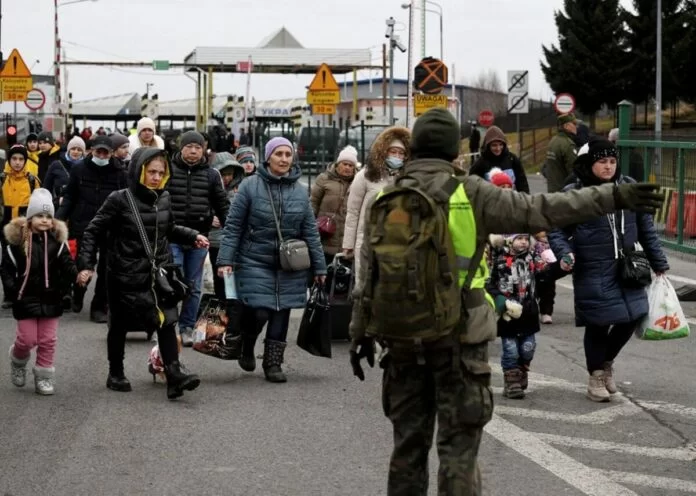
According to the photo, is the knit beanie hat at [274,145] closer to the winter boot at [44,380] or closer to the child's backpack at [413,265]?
the winter boot at [44,380]

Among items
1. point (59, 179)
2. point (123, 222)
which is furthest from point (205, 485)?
point (59, 179)

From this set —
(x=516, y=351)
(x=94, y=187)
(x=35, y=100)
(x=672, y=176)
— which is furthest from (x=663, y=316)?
(x=35, y=100)

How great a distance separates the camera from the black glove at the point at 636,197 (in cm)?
543

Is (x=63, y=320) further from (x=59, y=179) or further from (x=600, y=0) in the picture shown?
(x=600, y=0)

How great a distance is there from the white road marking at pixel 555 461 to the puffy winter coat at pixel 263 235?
Result: 7.09 feet

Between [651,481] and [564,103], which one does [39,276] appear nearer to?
[651,481]

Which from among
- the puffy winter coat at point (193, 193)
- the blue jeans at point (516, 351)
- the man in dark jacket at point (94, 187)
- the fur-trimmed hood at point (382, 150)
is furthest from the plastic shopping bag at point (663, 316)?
the man in dark jacket at point (94, 187)

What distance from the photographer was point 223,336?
34.0 ft

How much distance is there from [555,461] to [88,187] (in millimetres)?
7579

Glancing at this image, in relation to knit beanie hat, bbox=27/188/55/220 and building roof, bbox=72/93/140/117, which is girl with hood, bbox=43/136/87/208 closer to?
knit beanie hat, bbox=27/188/55/220

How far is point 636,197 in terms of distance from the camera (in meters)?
5.43

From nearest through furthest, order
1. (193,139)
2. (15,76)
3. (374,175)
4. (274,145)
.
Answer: (274,145), (374,175), (193,139), (15,76)

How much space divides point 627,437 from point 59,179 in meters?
9.97

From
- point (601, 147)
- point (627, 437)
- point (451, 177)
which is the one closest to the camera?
point (451, 177)
